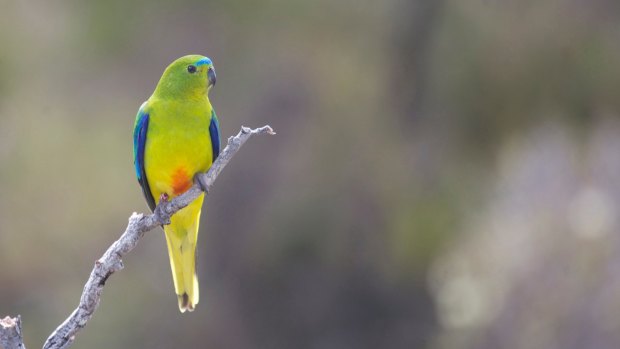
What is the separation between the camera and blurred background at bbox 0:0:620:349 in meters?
7.50

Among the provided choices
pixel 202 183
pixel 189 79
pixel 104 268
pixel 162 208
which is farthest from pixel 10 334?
pixel 189 79

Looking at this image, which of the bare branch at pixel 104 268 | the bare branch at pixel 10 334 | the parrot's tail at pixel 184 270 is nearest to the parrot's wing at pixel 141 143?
the parrot's tail at pixel 184 270

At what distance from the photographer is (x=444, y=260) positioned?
26.1 ft

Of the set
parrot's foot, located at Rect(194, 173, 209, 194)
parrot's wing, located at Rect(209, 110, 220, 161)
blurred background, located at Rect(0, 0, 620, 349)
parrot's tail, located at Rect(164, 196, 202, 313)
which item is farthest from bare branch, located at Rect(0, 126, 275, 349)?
blurred background, located at Rect(0, 0, 620, 349)

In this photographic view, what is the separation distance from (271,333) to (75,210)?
1992mm

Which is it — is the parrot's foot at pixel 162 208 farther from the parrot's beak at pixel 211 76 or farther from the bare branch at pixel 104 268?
the parrot's beak at pixel 211 76

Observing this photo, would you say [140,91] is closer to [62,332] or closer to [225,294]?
[225,294]

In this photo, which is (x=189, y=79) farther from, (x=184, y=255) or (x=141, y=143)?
(x=184, y=255)

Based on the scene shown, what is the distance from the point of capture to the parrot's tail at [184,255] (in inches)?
163

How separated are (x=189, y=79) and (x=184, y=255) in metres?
0.79

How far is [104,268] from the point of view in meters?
3.28

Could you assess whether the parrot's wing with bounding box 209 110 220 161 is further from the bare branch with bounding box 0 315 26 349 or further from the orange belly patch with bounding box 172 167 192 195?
the bare branch with bounding box 0 315 26 349

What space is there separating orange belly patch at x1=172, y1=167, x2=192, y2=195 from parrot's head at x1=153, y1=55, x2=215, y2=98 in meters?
0.33

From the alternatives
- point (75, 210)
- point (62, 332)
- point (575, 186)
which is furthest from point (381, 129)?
point (62, 332)
